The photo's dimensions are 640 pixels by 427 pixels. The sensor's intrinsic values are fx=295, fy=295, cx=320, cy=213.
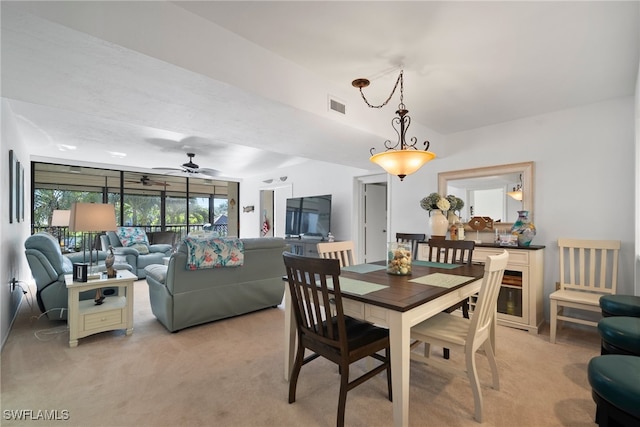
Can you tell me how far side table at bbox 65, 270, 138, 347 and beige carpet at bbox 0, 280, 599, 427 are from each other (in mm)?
114

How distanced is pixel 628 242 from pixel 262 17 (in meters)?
3.87

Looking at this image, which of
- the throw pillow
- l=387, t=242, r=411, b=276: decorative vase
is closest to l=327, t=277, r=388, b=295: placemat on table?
l=387, t=242, r=411, b=276: decorative vase

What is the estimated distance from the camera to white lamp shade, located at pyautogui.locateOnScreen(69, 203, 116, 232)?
2.77 meters

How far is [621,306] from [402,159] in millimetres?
1736

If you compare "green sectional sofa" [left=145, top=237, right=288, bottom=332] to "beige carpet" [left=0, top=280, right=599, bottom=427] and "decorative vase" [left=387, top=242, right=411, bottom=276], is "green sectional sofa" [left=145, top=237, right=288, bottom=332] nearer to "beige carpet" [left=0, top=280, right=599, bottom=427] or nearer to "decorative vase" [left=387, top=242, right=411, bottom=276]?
"beige carpet" [left=0, top=280, right=599, bottom=427]

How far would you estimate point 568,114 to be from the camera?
3.24 meters

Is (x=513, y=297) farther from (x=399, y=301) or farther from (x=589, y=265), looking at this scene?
(x=399, y=301)

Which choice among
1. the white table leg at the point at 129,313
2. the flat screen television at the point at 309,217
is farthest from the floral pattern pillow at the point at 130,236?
the white table leg at the point at 129,313

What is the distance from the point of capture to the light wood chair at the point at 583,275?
9.12 ft

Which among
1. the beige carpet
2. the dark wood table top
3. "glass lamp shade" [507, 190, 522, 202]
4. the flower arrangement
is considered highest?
"glass lamp shade" [507, 190, 522, 202]

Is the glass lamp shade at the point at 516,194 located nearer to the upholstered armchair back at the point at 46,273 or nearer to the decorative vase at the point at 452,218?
the decorative vase at the point at 452,218

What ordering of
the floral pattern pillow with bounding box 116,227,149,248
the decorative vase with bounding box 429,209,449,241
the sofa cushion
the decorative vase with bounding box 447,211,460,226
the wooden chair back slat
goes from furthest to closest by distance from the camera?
1. the floral pattern pillow with bounding box 116,227,149,248
2. the decorative vase with bounding box 447,211,460,226
3. the decorative vase with bounding box 429,209,449,241
4. the sofa cushion
5. the wooden chair back slat

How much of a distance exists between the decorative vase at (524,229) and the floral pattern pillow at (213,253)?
3163mm

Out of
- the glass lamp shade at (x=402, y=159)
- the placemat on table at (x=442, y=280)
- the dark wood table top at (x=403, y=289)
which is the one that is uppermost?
the glass lamp shade at (x=402, y=159)
